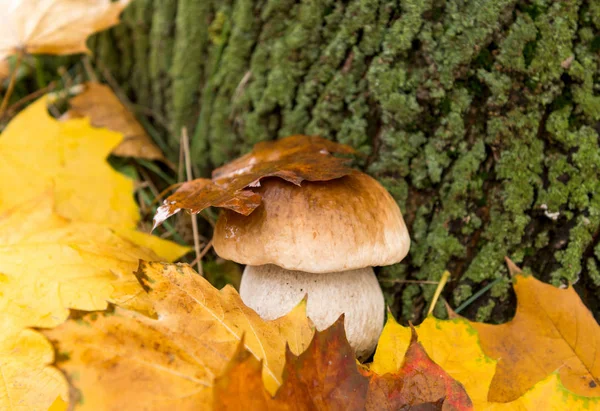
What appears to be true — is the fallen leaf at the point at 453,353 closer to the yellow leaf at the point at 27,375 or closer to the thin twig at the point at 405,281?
the thin twig at the point at 405,281

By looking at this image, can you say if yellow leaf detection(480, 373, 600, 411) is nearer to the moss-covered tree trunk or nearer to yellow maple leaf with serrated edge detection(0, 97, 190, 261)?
the moss-covered tree trunk

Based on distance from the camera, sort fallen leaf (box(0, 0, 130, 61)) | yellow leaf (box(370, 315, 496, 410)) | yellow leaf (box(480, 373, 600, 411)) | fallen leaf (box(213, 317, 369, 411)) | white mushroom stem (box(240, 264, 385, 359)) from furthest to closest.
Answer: fallen leaf (box(0, 0, 130, 61))
white mushroom stem (box(240, 264, 385, 359))
yellow leaf (box(370, 315, 496, 410))
yellow leaf (box(480, 373, 600, 411))
fallen leaf (box(213, 317, 369, 411))

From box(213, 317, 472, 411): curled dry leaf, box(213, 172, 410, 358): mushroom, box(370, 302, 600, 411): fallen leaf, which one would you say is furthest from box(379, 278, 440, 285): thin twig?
Result: box(213, 317, 472, 411): curled dry leaf

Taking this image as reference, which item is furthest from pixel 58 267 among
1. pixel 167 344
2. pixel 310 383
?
pixel 310 383

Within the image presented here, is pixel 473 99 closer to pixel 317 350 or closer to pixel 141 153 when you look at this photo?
pixel 317 350

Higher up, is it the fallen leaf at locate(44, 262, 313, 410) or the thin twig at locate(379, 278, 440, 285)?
the fallen leaf at locate(44, 262, 313, 410)

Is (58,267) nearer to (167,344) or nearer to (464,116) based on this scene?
(167,344)
